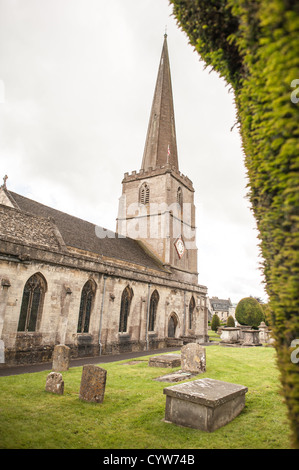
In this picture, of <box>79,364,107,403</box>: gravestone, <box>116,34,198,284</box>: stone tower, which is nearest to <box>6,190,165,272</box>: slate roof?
<box>116,34,198,284</box>: stone tower

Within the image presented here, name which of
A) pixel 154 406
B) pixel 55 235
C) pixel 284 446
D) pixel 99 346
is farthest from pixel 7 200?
pixel 284 446

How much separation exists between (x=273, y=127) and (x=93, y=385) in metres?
6.73

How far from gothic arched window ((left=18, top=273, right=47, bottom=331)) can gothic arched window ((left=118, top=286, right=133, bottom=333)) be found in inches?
246

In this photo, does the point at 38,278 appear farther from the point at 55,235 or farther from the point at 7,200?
the point at 7,200

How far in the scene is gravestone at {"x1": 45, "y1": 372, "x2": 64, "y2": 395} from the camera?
7141 millimetres

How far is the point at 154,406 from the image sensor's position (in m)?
6.40

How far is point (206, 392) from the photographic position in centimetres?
557

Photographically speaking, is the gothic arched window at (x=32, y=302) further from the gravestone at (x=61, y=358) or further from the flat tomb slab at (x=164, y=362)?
the flat tomb slab at (x=164, y=362)

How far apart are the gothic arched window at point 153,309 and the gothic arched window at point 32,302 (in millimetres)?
9764

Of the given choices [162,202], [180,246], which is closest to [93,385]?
[162,202]

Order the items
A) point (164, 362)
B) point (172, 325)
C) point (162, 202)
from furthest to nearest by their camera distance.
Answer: point (162, 202), point (172, 325), point (164, 362)

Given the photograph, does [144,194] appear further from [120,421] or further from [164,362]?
[120,421]

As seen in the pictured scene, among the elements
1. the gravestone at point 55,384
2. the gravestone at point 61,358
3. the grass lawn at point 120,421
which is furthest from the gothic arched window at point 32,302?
the gravestone at point 55,384

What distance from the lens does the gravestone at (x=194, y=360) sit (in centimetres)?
969
